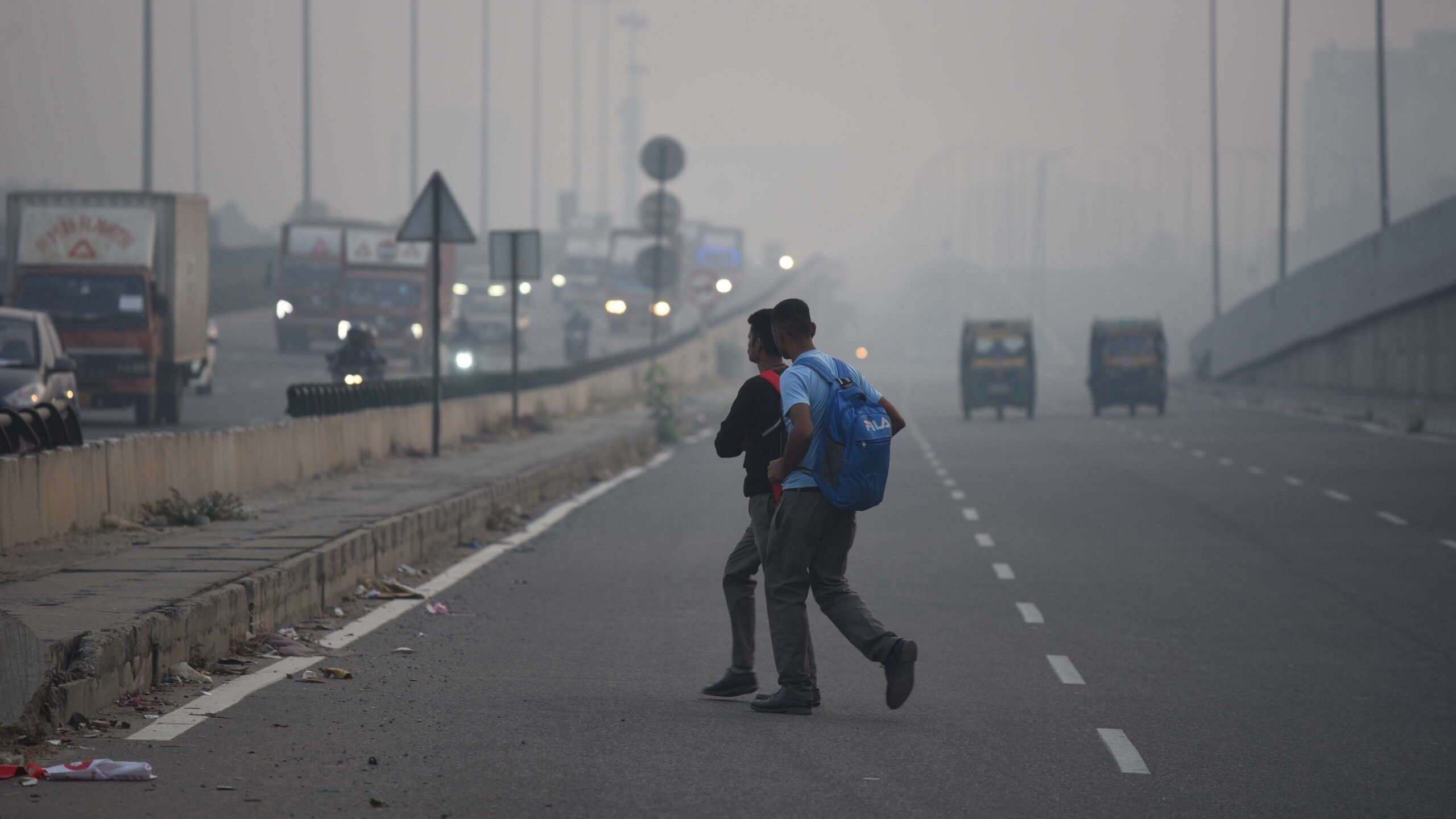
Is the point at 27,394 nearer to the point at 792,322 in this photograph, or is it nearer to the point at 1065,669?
the point at 1065,669

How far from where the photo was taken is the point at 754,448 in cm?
855

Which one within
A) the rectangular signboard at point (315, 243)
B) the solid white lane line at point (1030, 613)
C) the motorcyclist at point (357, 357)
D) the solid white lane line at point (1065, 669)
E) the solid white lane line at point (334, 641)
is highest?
the rectangular signboard at point (315, 243)

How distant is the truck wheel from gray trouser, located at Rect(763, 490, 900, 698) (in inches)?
890

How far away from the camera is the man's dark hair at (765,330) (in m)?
8.54

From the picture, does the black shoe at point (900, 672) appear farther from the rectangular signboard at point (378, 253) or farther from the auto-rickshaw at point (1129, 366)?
the rectangular signboard at point (378, 253)

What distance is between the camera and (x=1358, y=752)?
7.97 meters

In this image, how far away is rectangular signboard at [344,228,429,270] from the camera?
53188 mm

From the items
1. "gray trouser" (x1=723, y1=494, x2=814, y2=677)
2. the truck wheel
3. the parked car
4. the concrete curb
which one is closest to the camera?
the concrete curb

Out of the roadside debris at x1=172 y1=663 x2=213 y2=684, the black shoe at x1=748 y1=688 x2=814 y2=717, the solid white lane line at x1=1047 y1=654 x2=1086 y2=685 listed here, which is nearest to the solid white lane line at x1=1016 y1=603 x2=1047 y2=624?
the solid white lane line at x1=1047 y1=654 x2=1086 y2=685

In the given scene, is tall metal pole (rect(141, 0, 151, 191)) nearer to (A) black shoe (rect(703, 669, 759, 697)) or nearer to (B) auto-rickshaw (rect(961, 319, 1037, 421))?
(B) auto-rickshaw (rect(961, 319, 1037, 421))

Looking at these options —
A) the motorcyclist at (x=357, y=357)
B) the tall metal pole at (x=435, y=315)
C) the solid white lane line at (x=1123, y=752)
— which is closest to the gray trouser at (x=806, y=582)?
the solid white lane line at (x=1123, y=752)

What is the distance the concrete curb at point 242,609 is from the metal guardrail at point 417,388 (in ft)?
9.62

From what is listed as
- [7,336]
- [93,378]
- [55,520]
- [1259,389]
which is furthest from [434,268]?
[1259,389]

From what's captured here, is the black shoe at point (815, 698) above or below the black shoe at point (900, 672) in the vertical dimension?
below
